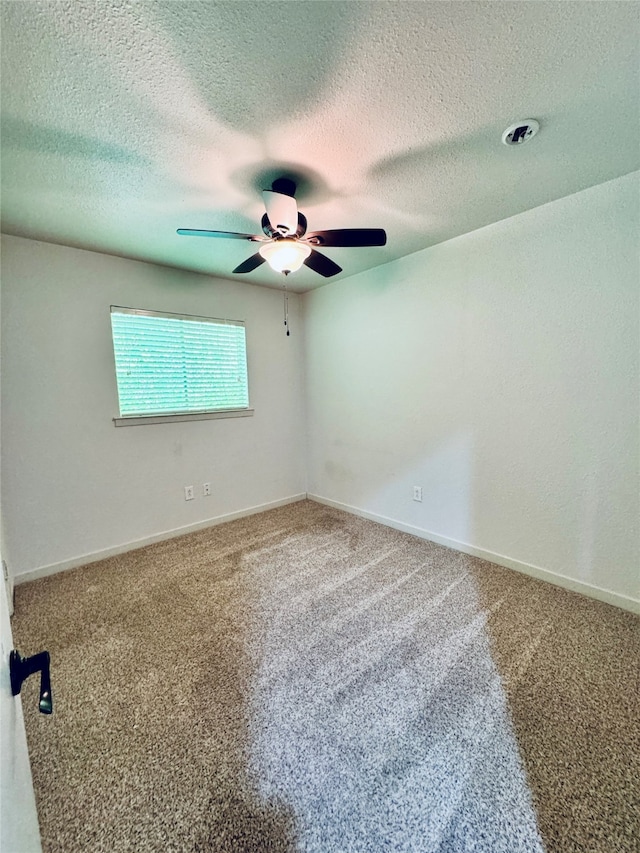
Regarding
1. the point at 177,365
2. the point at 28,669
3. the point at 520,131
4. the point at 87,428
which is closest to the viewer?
the point at 28,669

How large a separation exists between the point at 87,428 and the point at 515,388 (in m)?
3.10

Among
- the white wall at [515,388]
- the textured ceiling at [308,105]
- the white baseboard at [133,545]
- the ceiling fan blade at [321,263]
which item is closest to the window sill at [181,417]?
the white baseboard at [133,545]

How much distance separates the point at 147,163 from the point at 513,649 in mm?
2924

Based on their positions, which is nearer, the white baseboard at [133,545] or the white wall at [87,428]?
the white wall at [87,428]

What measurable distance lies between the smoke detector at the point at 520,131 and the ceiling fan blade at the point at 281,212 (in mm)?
967

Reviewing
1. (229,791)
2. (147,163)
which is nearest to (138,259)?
(147,163)

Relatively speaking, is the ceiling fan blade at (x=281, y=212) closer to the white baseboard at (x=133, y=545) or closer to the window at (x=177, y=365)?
the window at (x=177, y=365)

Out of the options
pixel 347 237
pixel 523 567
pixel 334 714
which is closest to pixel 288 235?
pixel 347 237

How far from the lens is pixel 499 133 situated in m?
1.47

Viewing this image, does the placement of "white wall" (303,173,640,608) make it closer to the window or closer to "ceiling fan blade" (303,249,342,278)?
"ceiling fan blade" (303,249,342,278)

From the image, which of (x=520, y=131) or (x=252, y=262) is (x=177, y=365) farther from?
(x=520, y=131)

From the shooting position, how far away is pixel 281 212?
1613mm

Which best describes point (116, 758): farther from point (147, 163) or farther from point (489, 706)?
point (147, 163)

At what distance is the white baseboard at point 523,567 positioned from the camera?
6.45 ft
